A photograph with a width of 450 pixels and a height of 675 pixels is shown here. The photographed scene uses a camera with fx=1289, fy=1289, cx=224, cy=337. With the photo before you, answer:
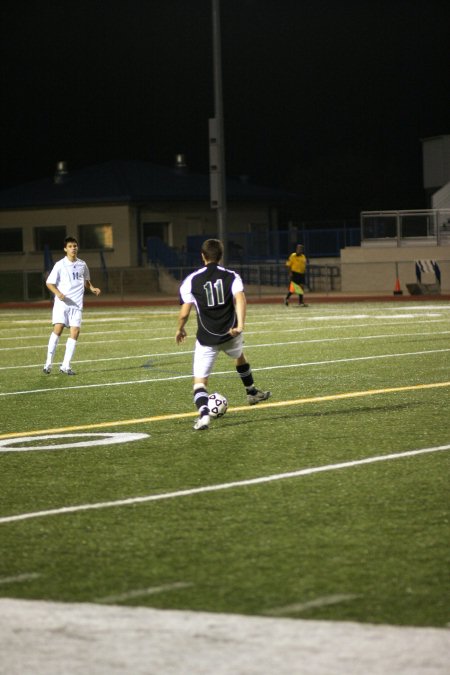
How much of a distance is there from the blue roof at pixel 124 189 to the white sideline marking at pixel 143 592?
48647mm

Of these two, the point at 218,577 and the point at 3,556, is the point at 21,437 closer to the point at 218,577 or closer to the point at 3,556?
the point at 3,556

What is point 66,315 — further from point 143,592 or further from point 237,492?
point 143,592

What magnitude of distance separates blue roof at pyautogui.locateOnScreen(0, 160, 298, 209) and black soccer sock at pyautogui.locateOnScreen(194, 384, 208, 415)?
4338 cm

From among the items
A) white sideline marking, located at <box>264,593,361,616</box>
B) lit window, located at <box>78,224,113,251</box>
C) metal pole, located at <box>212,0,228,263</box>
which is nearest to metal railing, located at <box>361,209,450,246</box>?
metal pole, located at <box>212,0,228,263</box>

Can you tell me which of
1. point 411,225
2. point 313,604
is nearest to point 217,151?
point 411,225

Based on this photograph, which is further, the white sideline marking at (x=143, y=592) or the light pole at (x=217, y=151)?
the light pole at (x=217, y=151)

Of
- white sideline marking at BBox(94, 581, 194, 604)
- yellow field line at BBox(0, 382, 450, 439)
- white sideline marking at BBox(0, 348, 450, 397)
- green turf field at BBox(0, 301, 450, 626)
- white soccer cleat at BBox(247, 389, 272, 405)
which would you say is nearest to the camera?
white sideline marking at BBox(94, 581, 194, 604)

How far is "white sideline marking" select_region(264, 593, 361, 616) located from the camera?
5113mm

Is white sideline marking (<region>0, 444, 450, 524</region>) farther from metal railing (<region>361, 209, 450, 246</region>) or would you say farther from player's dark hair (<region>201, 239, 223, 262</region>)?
metal railing (<region>361, 209, 450, 246</region>)

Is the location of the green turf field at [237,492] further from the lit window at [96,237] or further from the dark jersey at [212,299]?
the lit window at [96,237]

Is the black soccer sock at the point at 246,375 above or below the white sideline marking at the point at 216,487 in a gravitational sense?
above

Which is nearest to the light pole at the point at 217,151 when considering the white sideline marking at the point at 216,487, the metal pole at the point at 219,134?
the metal pole at the point at 219,134

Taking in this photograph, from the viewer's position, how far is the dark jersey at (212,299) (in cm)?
1084

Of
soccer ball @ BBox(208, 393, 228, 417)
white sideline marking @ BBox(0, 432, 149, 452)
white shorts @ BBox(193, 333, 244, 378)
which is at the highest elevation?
white shorts @ BBox(193, 333, 244, 378)
